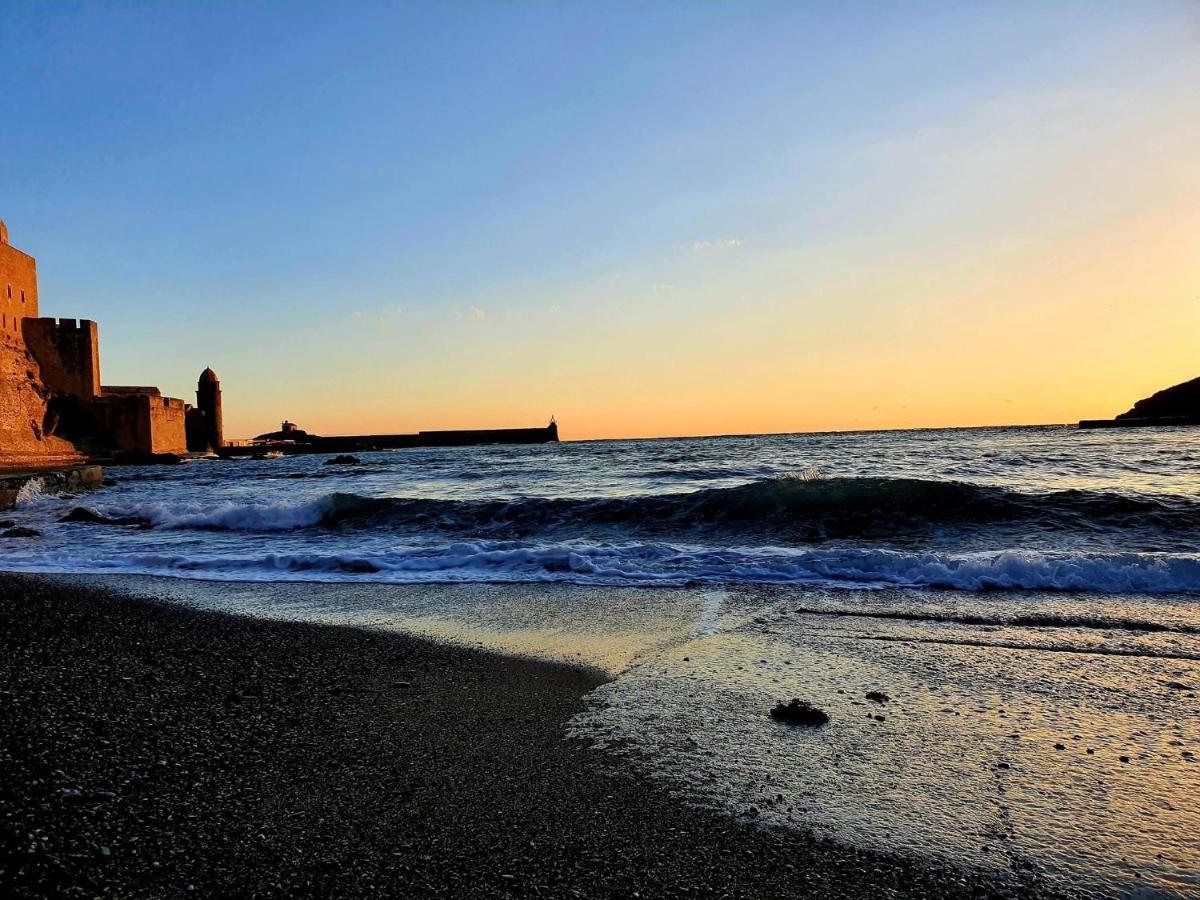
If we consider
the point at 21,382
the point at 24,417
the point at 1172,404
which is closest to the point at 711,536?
the point at 24,417

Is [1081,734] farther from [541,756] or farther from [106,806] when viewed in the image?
[106,806]

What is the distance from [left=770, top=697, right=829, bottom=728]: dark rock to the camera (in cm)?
301

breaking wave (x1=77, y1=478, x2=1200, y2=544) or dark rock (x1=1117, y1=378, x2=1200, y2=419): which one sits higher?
dark rock (x1=1117, y1=378, x2=1200, y2=419)

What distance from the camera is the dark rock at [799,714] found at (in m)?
3.01

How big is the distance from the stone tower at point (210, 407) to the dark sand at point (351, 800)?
5987cm

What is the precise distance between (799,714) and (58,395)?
167 ft

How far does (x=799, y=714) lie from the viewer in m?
3.05

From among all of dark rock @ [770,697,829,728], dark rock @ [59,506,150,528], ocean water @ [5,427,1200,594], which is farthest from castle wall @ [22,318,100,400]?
dark rock @ [770,697,829,728]

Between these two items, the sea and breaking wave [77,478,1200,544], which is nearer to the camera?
the sea

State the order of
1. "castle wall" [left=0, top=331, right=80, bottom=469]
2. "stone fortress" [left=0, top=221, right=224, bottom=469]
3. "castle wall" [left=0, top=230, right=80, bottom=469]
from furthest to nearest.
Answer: "stone fortress" [left=0, top=221, right=224, bottom=469] → "castle wall" [left=0, top=230, right=80, bottom=469] → "castle wall" [left=0, top=331, right=80, bottom=469]

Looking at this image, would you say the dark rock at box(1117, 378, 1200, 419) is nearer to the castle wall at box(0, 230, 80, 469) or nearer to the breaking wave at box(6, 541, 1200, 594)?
the breaking wave at box(6, 541, 1200, 594)

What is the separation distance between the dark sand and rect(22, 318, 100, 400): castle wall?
1893 inches

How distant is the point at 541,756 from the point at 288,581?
5288 millimetres

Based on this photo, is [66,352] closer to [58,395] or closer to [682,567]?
[58,395]
